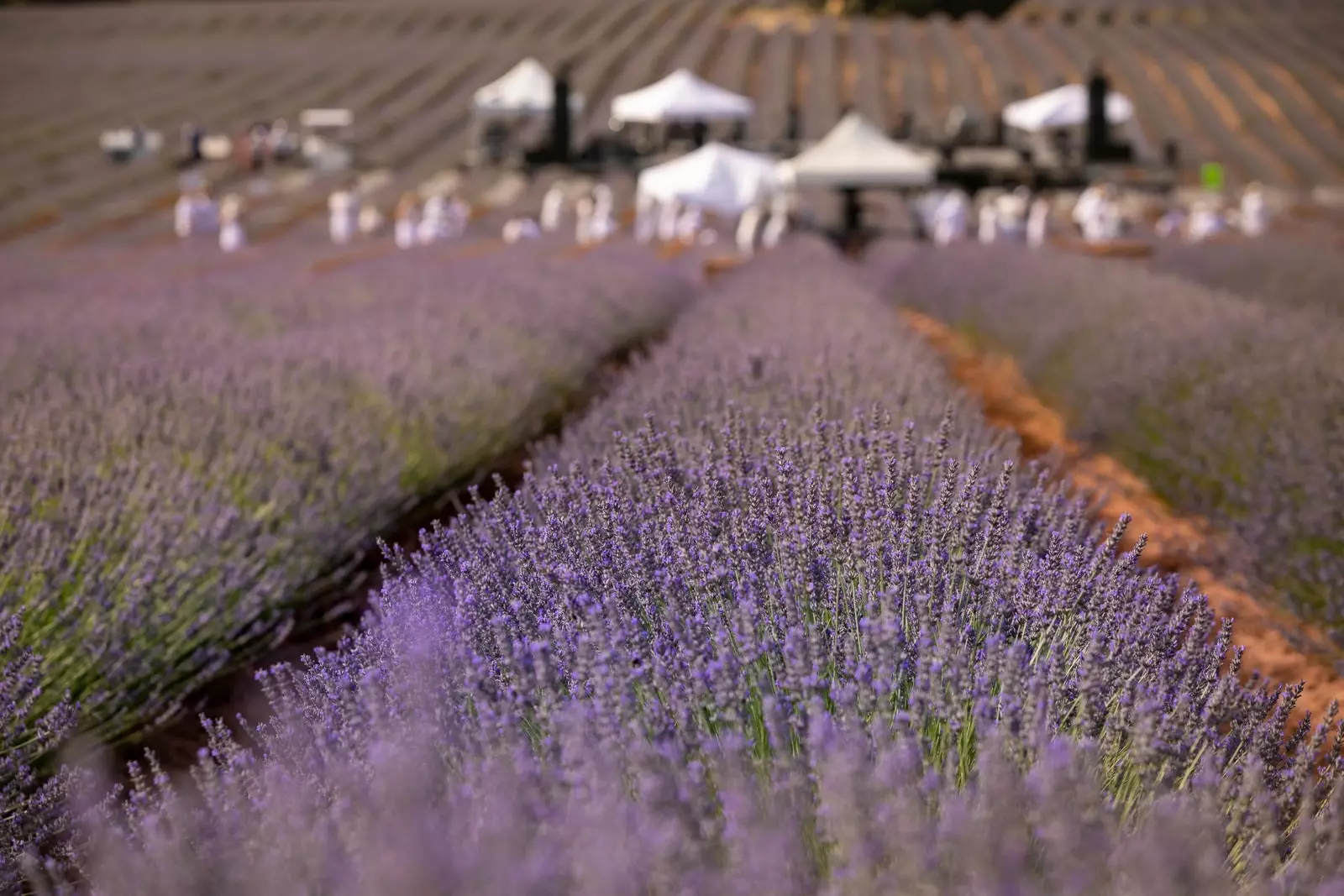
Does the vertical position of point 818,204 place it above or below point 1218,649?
below

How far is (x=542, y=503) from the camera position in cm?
217

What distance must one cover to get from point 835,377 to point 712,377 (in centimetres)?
33

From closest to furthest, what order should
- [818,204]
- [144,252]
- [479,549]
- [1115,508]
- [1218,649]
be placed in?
[1218,649]
[479,549]
[1115,508]
[144,252]
[818,204]

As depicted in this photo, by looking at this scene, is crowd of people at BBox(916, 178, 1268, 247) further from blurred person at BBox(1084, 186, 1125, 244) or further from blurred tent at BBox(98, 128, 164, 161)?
blurred tent at BBox(98, 128, 164, 161)

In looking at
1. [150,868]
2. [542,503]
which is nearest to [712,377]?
[542,503]

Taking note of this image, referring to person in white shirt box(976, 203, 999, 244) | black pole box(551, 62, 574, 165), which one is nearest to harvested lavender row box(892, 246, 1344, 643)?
person in white shirt box(976, 203, 999, 244)

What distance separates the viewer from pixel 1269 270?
8.54m

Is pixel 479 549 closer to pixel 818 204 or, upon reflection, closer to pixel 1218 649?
pixel 1218 649

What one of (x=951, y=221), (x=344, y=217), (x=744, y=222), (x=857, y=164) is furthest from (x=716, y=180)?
(x=344, y=217)

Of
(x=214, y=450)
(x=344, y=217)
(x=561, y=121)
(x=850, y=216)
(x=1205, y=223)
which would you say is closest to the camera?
(x=214, y=450)

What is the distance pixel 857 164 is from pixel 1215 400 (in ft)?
37.7

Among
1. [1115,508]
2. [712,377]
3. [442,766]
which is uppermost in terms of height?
[442,766]

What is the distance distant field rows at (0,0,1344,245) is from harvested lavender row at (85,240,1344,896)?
662 inches

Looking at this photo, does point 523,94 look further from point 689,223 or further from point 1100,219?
point 1100,219
